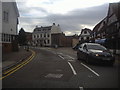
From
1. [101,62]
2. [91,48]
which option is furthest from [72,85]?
Result: [91,48]

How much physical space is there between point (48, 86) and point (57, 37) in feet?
221

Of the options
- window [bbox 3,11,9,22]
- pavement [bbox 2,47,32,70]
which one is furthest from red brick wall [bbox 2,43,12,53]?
pavement [bbox 2,47,32,70]

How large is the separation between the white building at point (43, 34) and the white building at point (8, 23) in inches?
1892

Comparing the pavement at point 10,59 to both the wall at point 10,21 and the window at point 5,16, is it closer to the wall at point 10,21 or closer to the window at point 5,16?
the wall at point 10,21

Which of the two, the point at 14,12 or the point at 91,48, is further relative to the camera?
the point at 14,12

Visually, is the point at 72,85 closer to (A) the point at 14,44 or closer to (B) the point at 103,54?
(B) the point at 103,54

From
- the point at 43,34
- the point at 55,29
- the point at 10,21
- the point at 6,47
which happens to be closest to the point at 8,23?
the point at 10,21

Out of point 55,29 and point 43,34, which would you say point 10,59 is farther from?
point 55,29

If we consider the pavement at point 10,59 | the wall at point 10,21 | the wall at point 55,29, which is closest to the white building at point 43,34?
the wall at point 55,29

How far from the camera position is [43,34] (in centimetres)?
7862

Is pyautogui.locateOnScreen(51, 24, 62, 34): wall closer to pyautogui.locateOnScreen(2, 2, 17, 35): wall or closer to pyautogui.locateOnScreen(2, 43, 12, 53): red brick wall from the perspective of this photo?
pyautogui.locateOnScreen(2, 2, 17, 35): wall

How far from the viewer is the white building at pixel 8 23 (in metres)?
22.7

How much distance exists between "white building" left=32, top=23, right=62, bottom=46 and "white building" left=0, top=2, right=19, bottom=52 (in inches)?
1892

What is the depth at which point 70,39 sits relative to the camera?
7775 centimetres
